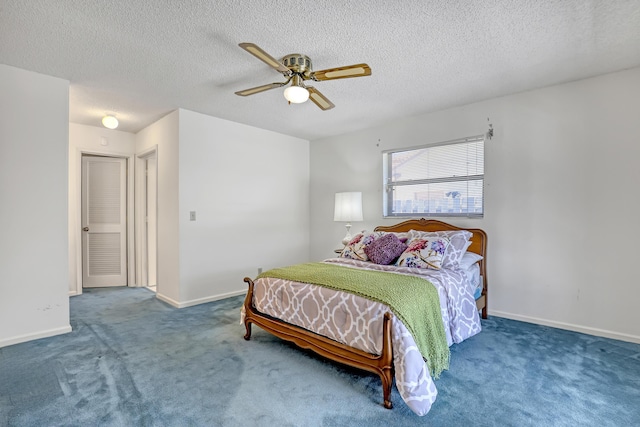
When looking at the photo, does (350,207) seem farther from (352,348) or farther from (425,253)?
(352,348)

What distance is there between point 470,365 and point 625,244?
6.16 feet

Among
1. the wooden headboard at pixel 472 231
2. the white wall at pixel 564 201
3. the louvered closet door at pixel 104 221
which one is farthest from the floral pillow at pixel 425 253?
the louvered closet door at pixel 104 221

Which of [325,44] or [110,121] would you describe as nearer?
[325,44]

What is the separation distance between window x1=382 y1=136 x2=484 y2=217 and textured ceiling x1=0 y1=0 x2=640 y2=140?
0.64m

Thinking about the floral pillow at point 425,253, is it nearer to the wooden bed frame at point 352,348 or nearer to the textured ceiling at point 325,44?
the wooden bed frame at point 352,348

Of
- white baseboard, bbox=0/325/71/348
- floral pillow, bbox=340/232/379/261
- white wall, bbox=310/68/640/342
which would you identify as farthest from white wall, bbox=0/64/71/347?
white wall, bbox=310/68/640/342

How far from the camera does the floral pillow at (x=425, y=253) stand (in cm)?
292

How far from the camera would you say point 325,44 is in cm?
238

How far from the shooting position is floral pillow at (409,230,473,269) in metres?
2.99

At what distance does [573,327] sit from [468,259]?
1146 millimetres

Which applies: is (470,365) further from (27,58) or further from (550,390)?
(27,58)

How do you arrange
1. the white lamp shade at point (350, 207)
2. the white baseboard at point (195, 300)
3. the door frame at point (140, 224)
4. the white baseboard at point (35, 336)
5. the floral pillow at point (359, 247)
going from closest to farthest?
the white baseboard at point (35, 336) < the floral pillow at point (359, 247) < the white baseboard at point (195, 300) < the white lamp shade at point (350, 207) < the door frame at point (140, 224)

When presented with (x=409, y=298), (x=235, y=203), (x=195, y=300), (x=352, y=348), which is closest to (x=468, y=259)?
(x=409, y=298)

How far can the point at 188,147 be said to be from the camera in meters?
3.92
